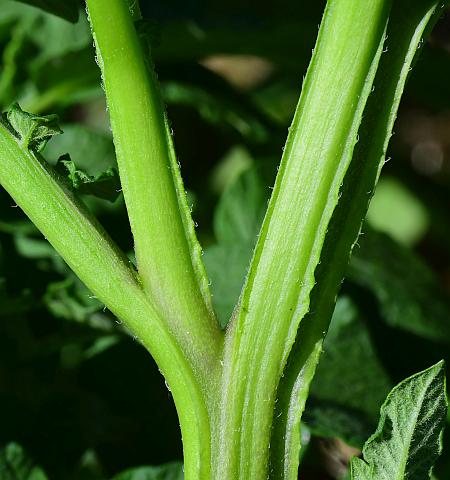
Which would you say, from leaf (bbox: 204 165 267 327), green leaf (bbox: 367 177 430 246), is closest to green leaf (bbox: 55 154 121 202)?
leaf (bbox: 204 165 267 327)

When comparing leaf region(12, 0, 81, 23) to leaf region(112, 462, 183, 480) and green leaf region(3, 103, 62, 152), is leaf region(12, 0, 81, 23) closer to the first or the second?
green leaf region(3, 103, 62, 152)

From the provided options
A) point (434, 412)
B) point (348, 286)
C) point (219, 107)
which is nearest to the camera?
point (434, 412)

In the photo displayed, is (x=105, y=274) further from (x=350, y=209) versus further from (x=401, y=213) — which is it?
(x=401, y=213)

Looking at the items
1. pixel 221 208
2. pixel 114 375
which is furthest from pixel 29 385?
pixel 221 208

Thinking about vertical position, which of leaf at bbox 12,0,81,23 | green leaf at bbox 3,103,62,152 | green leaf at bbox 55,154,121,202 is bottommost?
green leaf at bbox 55,154,121,202

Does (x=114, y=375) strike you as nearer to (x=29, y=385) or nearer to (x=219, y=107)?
(x=29, y=385)

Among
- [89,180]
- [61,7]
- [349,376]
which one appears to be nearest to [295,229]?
[89,180]

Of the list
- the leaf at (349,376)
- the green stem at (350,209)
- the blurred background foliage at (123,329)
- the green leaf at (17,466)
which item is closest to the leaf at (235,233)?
the blurred background foliage at (123,329)
